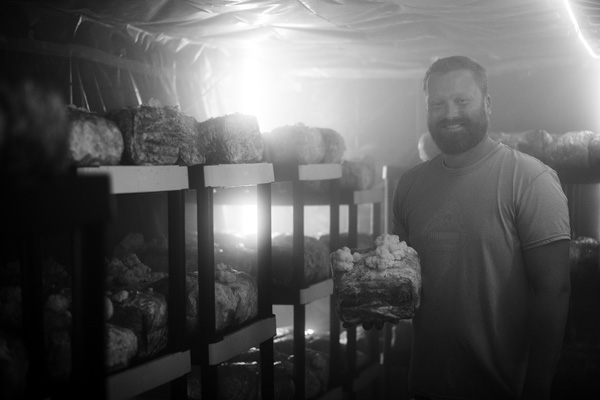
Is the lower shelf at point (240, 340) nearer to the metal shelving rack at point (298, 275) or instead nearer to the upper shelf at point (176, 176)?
the metal shelving rack at point (298, 275)

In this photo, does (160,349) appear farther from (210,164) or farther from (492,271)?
(492,271)

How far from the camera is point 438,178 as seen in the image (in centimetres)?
258

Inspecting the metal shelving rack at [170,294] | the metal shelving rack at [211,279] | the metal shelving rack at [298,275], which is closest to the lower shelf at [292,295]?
the metal shelving rack at [298,275]

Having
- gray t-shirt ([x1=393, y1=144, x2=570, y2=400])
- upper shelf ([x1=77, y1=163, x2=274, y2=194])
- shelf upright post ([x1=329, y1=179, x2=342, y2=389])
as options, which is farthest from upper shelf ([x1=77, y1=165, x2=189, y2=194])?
shelf upright post ([x1=329, y1=179, x2=342, y2=389])

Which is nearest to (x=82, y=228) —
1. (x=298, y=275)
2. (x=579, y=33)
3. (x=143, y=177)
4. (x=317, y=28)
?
(x=143, y=177)

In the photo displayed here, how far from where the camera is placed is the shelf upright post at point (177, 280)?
84.8 inches

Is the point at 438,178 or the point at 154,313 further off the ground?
the point at 438,178

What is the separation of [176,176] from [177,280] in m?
0.37

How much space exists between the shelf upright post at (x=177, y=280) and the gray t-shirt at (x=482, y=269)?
0.97m

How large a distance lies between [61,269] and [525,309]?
5.82 feet

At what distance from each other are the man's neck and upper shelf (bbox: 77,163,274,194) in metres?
0.77

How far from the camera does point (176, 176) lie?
6.89ft

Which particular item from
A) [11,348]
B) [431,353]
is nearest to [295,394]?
[431,353]

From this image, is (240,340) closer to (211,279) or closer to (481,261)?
(211,279)
